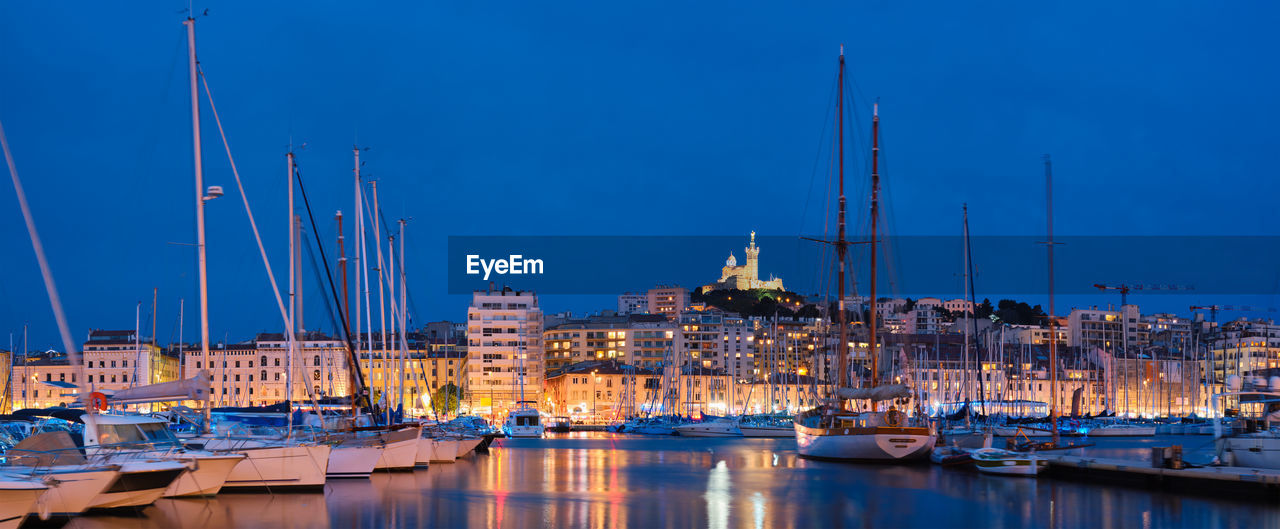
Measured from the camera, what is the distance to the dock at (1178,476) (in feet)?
104

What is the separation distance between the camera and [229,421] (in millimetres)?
40094

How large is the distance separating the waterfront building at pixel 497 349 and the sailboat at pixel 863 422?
72.9 metres

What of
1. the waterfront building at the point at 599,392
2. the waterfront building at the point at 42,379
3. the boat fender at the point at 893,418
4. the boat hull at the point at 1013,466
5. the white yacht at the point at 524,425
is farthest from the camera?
the waterfront building at the point at 599,392

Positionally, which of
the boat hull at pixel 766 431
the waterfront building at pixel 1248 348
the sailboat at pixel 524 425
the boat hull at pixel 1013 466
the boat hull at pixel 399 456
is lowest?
the boat hull at pixel 766 431

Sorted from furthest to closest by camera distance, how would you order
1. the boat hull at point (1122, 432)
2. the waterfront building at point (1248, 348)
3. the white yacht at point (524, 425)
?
the waterfront building at point (1248, 348)
the boat hull at point (1122, 432)
the white yacht at point (524, 425)

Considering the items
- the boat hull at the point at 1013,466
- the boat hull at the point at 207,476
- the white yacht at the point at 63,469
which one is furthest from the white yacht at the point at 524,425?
the white yacht at the point at 63,469

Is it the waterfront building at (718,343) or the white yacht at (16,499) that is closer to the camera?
the white yacht at (16,499)

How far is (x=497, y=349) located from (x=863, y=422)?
264 feet

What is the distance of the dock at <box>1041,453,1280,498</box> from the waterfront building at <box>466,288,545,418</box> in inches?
3355

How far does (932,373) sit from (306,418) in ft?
352

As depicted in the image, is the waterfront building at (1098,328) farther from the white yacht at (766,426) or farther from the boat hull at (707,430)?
the boat hull at (707,430)

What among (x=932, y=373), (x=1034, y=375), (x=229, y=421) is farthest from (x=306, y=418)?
(x=1034, y=375)

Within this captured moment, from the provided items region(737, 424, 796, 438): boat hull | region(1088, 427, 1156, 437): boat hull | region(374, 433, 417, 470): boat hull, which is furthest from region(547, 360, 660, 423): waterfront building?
region(374, 433, 417, 470): boat hull

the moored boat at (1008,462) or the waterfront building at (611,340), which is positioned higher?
the waterfront building at (611,340)
